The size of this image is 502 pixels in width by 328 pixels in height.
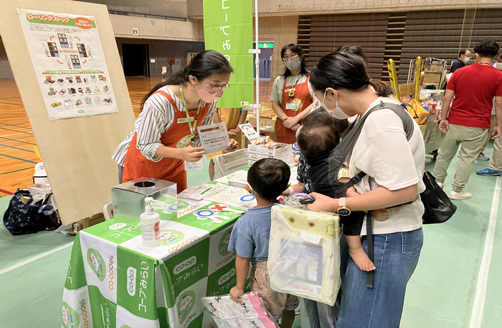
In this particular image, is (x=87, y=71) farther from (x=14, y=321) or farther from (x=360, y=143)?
(x=360, y=143)

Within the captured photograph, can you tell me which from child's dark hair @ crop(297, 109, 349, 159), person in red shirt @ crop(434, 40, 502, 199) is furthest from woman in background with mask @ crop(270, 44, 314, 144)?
child's dark hair @ crop(297, 109, 349, 159)

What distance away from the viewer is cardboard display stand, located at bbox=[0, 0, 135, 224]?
271 centimetres

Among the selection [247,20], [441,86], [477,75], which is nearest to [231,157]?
[247,20]

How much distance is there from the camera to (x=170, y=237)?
5.10 feet

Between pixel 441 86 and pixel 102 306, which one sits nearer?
pixel 102 306

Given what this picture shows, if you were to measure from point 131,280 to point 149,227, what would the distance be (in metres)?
0.25

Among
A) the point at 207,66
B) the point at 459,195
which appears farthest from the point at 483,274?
the point at 207,66

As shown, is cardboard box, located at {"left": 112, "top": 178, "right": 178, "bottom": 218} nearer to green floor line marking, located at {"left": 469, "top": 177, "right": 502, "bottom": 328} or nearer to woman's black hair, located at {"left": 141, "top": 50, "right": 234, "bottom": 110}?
woman's black hair, located at {"left": 141, "top": 50, "right": 234, "bottom": 110}

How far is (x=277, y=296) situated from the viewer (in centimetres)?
160

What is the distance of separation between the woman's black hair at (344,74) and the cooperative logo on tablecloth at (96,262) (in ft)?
3.95

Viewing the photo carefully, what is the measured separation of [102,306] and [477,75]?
13.6 feet

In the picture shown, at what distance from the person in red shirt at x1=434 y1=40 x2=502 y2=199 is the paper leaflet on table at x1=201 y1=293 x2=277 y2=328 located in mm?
3515

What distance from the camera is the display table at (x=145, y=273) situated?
1429 millimetres

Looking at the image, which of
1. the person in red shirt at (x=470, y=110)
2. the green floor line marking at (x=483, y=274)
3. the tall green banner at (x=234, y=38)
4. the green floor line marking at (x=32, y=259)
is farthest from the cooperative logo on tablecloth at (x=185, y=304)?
the person in red shirt at (x=470, y=110)
